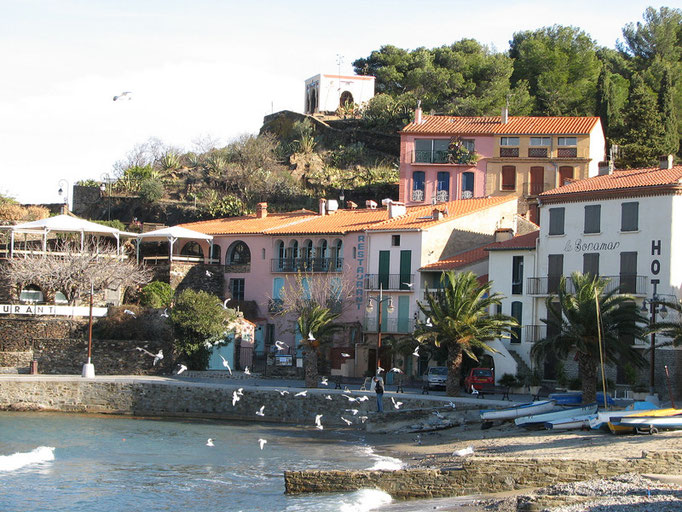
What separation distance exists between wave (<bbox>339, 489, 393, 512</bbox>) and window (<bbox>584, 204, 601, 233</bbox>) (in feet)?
68.8

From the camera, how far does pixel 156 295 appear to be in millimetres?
57281

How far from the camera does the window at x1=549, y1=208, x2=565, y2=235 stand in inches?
1801

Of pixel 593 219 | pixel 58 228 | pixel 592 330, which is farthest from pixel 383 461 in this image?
pixel 58 228

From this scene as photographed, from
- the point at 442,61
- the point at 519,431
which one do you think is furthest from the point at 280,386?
the point at 442,61

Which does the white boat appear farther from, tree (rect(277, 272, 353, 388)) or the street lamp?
tree (rect(277, 272, 353, 388))

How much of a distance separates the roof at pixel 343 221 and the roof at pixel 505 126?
750 cm

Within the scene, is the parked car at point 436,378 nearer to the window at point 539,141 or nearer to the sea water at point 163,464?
the sea water at point 163,464

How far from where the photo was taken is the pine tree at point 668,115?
68375 mm

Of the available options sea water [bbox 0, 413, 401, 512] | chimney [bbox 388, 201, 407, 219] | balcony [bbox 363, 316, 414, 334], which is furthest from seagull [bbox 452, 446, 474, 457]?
chimney [bbox 388, 201, 407, 219]

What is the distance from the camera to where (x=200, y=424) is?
146ft

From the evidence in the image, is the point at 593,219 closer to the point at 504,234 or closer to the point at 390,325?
the point at 504,234

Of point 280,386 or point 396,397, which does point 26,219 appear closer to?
point 280,386

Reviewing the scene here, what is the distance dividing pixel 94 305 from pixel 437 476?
32.9 metres

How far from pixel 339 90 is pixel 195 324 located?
43022 millimetres
